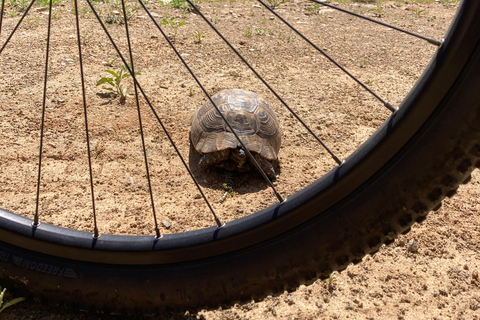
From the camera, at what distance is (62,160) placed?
3646mm

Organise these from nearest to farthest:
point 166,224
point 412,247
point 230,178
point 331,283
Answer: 1. point 331,283
2. point 412,247
3. point 166,224
4. point 230,178

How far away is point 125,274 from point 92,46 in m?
4.62

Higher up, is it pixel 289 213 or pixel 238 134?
pixel 289 213

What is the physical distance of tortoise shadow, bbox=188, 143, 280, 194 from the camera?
364 cm

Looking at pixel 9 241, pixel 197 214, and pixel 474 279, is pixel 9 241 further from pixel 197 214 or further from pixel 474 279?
pixel 474 279

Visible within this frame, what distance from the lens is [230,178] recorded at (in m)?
3.72

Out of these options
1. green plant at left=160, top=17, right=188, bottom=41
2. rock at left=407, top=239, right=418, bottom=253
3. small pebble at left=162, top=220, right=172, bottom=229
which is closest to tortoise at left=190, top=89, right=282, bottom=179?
small pebble at left=162, top=220, right=172, bottom=229

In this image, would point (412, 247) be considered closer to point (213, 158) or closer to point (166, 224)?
point (166, 224)

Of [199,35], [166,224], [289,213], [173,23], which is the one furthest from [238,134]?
[173,23]

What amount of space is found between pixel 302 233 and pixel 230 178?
2249 millimetres

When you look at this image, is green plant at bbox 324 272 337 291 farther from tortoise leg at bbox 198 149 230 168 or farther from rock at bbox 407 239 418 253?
tortoise leg at bbox 198 149 230 168

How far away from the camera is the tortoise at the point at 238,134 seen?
12.4 ft

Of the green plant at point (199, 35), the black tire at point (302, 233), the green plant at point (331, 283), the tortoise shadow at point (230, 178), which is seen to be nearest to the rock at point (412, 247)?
the green plant at point (331, 283)

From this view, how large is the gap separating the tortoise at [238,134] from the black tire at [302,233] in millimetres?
2091
